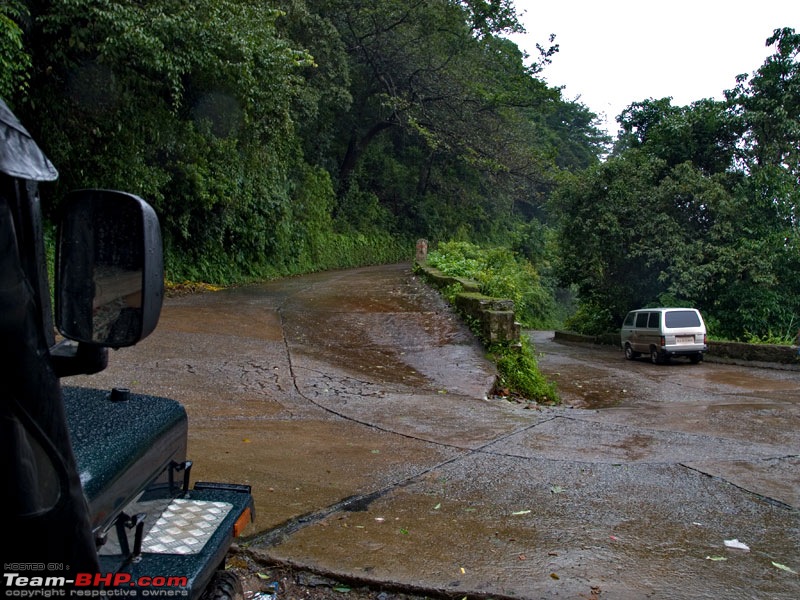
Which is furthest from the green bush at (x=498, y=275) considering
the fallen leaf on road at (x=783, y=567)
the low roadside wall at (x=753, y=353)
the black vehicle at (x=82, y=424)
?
the black vehicle at (x=82, y=424)

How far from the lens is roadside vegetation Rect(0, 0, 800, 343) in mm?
12789

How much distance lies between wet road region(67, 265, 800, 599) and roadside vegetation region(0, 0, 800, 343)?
479cm

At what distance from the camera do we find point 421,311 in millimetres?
13648

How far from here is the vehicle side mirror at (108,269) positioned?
1566 millimetres

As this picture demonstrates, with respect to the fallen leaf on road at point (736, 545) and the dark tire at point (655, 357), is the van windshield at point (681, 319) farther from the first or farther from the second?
the fallen leaf on road at point (736, 545)

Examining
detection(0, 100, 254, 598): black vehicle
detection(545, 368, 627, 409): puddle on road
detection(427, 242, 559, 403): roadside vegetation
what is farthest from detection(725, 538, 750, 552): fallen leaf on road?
detection(545, 368, 627, 409): puddle on road

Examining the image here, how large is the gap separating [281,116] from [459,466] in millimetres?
11373

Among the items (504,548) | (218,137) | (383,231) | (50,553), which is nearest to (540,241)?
(383,231)

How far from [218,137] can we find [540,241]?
29996 mm

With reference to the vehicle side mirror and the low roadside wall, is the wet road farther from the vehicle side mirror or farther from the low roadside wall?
the low roadside wall

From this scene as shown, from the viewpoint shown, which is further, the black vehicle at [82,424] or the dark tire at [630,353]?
the dark tire at [630,353]

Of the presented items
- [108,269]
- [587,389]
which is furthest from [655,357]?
[108,269]

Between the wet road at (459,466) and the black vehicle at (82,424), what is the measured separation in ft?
6.15

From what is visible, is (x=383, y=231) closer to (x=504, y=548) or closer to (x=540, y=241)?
(x=540, y=241)
